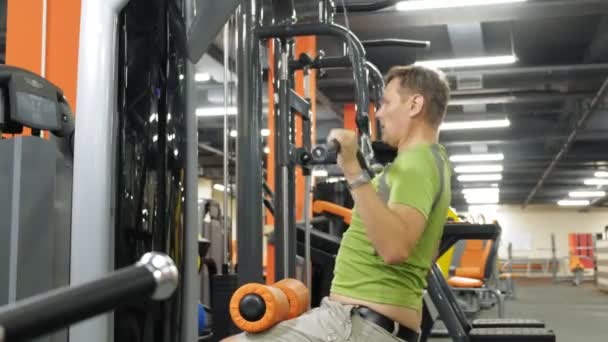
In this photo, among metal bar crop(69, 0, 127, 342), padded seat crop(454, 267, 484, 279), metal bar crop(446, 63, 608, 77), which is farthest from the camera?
metal bar crop(446, 63, 608, 77)

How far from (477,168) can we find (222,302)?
14.2 meters

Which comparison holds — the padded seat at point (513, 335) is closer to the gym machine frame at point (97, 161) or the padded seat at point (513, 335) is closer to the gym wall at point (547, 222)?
the gym machine frame at point (97, 161)

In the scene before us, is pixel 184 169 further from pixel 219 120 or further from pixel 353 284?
pixel 219 120

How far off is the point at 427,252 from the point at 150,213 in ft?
3.35

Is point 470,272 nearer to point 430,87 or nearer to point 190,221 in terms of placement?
point 430,87

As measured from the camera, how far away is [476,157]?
14227 millimetres

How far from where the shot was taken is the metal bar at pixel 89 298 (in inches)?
12.8

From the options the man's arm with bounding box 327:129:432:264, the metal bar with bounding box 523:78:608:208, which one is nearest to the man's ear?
the man's arm with bounding box 327:129:432:264

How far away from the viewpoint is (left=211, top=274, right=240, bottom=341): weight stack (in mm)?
2359

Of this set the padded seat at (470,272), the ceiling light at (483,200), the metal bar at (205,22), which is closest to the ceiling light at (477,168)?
the ceiling light at (483,200)

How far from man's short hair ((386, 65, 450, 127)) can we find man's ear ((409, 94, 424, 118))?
0.5 inches

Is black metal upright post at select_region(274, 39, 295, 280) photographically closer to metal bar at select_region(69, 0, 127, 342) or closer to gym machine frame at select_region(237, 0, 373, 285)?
gym machine frame at select_region(237, 0, 373, 285)

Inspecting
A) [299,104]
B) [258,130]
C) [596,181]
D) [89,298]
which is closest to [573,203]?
[596,181]

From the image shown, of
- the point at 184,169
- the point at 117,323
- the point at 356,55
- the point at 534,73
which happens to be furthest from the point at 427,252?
the point at 534,73
